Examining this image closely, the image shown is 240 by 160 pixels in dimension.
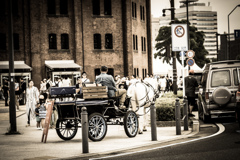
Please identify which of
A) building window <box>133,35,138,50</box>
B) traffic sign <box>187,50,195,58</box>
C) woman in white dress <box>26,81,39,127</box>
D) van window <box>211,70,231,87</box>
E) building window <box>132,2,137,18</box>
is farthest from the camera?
building window <box>132,2,137,18</box>

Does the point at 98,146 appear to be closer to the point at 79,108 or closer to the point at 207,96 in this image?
the point at 79,108

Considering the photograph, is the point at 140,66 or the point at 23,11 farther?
the point at 140,66

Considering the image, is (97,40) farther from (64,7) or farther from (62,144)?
(62,144)

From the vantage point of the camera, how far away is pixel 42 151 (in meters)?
11.5

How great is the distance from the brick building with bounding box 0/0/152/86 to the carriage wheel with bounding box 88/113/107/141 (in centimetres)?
3485

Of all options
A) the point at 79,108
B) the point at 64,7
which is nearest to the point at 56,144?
the point at 79,108

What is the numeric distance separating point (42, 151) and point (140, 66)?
1750 inches

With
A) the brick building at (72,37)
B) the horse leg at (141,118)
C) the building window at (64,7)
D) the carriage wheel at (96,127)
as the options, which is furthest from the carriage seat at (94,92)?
the building window at (64,7)

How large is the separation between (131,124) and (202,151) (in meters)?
3.78

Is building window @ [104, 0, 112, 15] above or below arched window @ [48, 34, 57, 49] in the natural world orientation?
above

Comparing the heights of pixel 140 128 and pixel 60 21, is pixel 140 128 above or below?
below

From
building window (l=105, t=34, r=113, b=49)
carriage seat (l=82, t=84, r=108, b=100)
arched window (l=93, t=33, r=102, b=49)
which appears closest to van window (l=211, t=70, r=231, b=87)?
carriage seat (l=82, t=84, r=108, b=100)

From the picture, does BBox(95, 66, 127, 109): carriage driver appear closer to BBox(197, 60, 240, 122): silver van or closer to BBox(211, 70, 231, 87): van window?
BBox(197, 60, 240, 122): silver van

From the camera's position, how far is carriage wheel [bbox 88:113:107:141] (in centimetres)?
1268
